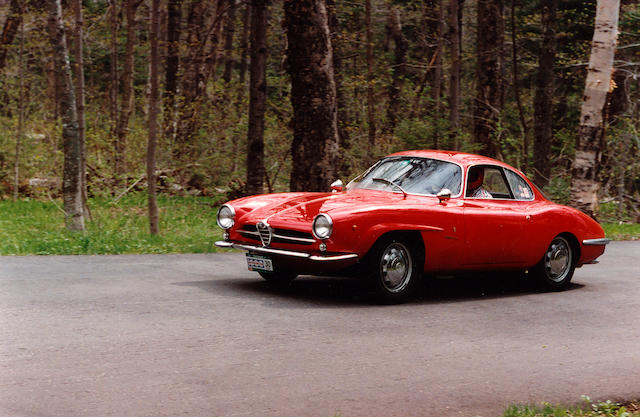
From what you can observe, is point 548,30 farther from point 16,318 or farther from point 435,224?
point 16,318

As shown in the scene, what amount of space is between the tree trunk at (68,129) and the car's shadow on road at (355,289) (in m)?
6.56

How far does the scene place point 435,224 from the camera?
28.8 feet

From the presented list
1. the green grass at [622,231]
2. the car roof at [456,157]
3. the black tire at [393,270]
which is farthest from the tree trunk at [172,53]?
the black tire at [393,270]

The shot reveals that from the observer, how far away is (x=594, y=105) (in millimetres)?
16391

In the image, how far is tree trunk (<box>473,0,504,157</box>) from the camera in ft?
71.7

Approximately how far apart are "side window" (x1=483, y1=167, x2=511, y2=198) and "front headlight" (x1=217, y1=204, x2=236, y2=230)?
3.08 meters

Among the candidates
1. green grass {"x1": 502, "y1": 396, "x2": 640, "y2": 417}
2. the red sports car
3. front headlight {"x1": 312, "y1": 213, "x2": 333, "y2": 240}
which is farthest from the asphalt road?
front headlight {"x1": 312, "y1": 213, "x2": 333, "y2": 240}

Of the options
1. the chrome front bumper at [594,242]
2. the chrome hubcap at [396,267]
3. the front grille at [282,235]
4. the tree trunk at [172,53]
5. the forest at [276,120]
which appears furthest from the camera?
the tree trunk at [172,53]

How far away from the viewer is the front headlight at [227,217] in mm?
9156

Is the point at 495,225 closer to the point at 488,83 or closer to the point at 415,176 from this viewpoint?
the point at 415,176

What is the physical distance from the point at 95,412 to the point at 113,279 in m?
4.79

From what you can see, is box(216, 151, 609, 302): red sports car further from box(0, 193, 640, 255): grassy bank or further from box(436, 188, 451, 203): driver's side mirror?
box(0, 193, 640, 255): grassy bank

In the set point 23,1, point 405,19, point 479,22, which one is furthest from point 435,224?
point 405,19

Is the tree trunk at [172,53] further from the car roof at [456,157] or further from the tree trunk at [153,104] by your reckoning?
the car roof at [456,157]
